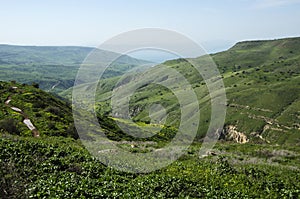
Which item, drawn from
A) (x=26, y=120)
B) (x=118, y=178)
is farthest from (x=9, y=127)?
(x=118, y=178)

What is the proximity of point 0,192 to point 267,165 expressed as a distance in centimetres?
2546

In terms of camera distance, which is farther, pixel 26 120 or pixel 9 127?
pixel 26 120

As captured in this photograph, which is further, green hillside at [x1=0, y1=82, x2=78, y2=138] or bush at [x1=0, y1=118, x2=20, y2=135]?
green hillside at [x1=0, y1=82, x2=78, y2=138]

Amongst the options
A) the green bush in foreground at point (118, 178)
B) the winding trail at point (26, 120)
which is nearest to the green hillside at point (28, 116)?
the winding trail at point (26, 120)

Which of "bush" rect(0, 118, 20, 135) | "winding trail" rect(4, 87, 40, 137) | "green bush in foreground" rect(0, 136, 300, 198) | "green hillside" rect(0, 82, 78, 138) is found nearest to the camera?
"green bush in foreground" rect(0, 136, 300, 198)

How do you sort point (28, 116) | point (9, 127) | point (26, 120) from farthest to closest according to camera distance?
point (28, 116), point (26, 120), point (9, 127)

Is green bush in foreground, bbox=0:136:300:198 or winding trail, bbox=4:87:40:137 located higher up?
green bush in foreground, bbox=0:136:300:198

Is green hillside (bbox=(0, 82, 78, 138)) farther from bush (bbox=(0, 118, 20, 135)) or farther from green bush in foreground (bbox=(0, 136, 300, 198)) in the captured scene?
green bush in foreground (bbox=(0, 136, 300, 198))

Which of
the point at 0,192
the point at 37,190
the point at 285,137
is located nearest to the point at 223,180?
the point at 37,190

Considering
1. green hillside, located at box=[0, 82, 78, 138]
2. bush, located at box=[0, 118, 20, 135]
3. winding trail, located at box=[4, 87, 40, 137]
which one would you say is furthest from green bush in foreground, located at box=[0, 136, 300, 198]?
winding trail, located at box=[4, 87, 40, 137]

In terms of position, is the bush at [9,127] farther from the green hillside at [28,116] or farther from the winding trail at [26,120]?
the winding trail at [26,120]

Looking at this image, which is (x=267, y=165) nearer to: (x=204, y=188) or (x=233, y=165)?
(x=233, y=165)

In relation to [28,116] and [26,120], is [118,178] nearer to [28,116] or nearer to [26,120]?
[26,120]

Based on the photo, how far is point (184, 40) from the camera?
2877 centimetres
